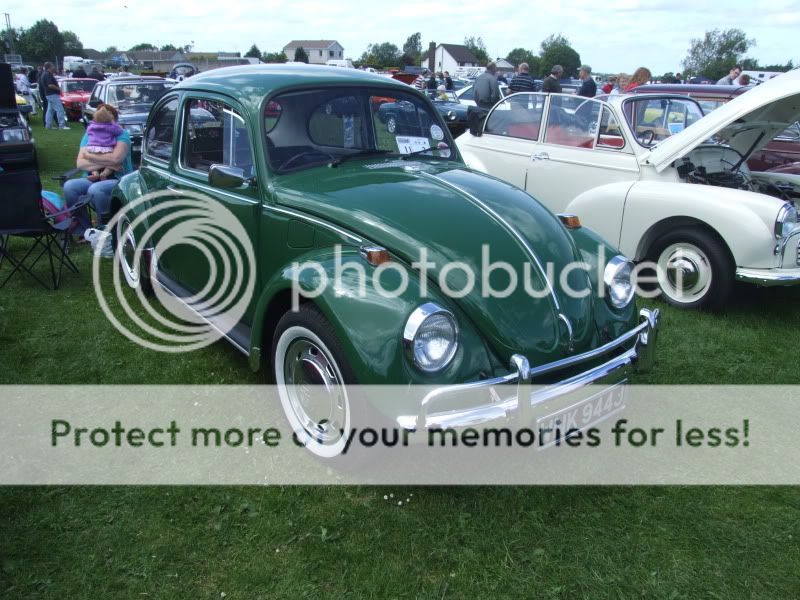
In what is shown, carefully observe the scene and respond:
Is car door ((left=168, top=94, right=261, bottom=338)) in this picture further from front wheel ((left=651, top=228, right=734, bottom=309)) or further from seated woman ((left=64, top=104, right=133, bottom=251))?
front wheel ((left=651, top=228, right=734, bottom=309))

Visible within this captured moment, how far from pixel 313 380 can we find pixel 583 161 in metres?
4.34

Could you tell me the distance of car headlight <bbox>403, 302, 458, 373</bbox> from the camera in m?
2.62

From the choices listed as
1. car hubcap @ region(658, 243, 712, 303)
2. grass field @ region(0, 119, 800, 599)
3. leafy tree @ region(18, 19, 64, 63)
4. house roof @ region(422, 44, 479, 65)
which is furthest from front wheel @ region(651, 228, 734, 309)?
house roof @ region(422, 44, 479, 65)

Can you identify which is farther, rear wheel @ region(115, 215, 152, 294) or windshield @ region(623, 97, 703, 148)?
windshield @ region(623, 97, 703, 148)

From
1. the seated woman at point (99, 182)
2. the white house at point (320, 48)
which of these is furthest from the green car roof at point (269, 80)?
the white house at point (320, 48)

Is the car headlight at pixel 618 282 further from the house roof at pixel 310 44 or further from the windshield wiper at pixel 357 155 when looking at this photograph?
the house roof at pixel 310 44

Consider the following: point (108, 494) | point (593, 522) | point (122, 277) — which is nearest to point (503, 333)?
point (593, 522)

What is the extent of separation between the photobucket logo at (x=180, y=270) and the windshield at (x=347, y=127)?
589mm

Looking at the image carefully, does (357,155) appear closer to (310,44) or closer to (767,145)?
(767,145)

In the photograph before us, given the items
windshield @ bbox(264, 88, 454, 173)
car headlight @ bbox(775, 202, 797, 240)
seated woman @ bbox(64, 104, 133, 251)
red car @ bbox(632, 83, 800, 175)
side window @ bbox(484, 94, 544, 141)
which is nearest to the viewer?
windshield @ bbox(264, 88, 454, 173)

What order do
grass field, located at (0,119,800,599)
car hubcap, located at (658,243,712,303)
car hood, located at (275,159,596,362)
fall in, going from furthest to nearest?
car hubcap, located at (658,243,712,303) < car hood, located at (275,159,596,362) < grass field, located at (0,119,800,599)

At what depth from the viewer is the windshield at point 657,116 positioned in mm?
6141

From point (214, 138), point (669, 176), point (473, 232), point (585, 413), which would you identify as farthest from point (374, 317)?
point (669, 176)

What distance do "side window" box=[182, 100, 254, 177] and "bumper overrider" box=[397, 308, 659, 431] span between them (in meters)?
1.93
